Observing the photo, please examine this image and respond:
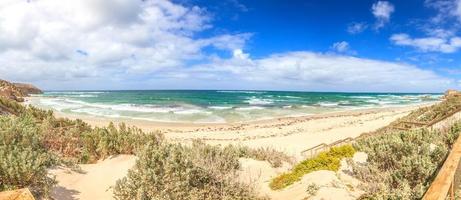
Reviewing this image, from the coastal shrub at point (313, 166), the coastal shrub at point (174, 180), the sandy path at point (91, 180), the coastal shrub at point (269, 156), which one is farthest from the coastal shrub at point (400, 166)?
the sandy path at point (91, 180)

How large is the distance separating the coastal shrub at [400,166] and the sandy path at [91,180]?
5.36 metres

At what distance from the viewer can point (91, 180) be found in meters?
8.75

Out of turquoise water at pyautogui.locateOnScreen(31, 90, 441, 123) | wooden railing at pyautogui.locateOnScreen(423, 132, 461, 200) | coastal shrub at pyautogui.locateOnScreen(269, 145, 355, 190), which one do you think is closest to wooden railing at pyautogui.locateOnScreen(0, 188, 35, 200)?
wooden railing at pyautogui.locateOnScreen(423, 132, 461, 200)

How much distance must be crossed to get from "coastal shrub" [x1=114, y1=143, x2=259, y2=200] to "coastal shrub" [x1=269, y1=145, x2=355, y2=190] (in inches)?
69.3

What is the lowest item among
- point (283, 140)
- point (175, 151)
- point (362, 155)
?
point (283, 140)

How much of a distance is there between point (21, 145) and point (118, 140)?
134 inches

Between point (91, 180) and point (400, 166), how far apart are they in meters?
6.69

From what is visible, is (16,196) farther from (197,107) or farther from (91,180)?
(197,107)

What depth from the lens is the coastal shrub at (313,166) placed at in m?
A: 9.61

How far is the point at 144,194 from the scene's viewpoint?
6.48 m

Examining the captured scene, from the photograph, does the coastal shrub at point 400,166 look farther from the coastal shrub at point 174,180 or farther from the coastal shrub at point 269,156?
the coastal shrub at point 269,156

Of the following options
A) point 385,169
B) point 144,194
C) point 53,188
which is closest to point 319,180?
point 385,169

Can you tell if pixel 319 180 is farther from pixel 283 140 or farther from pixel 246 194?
pixel 283 140

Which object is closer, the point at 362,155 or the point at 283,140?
the point at 362,155
